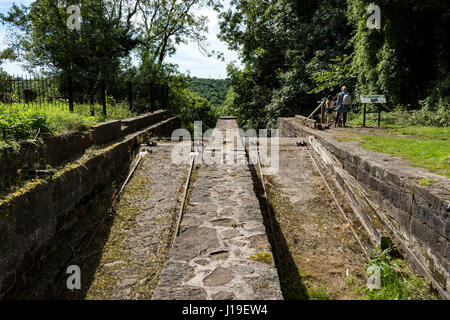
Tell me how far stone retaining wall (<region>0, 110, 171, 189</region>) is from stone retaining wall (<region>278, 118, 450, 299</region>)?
504cm

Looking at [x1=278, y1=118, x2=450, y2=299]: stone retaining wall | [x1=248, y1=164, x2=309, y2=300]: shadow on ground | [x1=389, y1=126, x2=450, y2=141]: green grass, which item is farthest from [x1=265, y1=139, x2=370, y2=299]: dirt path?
[x1=389, y1=126, x2=450, y2=141]: green grass

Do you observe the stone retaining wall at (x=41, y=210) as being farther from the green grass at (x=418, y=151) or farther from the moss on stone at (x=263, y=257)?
the green grass at (x=418, y=151)

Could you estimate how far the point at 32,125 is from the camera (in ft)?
16.7

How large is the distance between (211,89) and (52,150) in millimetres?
85549

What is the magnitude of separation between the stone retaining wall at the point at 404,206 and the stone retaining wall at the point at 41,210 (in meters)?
4.66

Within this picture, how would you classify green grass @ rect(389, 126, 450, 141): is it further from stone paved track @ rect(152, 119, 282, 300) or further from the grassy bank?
stone paved track @ rect(152, 119, 282, 300)

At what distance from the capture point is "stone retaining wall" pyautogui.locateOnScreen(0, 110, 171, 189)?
427cm

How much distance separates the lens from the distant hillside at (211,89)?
82.2m

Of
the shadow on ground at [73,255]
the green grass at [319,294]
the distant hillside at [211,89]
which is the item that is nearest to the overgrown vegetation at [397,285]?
the green grass at [319,294]

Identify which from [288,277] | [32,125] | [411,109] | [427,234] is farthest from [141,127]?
[411,109]

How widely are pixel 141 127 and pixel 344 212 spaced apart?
25.6ft

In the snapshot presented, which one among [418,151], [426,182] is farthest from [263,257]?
[418,151]

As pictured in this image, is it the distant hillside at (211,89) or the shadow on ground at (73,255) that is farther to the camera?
the distant hillside at (211,89)
